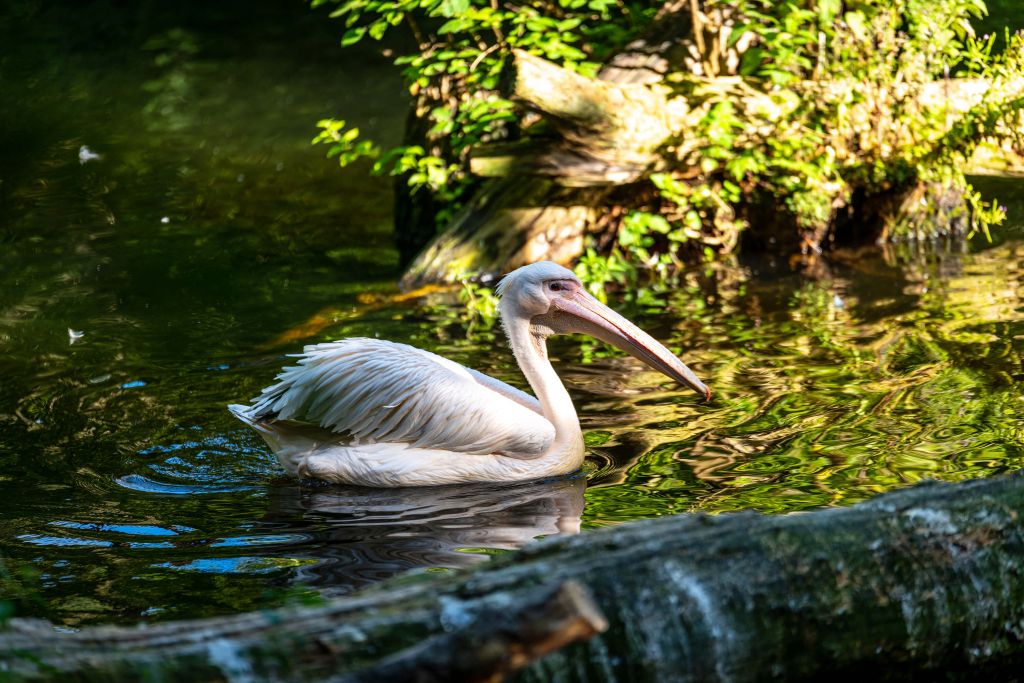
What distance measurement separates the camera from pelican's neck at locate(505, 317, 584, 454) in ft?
15.1

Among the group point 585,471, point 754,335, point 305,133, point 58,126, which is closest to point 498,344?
point 754,335

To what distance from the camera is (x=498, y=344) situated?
6.48 meters

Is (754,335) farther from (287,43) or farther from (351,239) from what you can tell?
(287,43)

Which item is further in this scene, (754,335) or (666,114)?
(666,114)

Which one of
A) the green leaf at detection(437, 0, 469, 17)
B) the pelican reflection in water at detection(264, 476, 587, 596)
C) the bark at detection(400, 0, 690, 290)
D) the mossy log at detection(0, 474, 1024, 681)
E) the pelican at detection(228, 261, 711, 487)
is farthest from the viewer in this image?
the bark at detection(400, 0, 690, 290)

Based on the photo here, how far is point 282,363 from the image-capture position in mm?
6344

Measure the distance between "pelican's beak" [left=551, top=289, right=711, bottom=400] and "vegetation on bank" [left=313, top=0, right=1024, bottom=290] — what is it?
2185 millimetres

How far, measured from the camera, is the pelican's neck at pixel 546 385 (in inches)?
181

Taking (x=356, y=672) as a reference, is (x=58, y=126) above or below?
above

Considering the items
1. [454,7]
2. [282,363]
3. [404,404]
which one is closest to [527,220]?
[454,7]

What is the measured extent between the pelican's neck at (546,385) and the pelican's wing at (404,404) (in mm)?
47

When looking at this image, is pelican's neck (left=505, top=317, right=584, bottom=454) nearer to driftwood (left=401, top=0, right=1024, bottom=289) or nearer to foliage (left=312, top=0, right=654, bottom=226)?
driftwood (left=401, top=0, right=1024, bottom=289)

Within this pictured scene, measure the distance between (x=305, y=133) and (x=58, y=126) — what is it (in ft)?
8.34

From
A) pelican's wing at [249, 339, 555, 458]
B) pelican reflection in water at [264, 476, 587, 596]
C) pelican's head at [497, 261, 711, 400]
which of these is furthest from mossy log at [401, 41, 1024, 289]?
pelican reflection in water at [264, 476, 587, 596]
